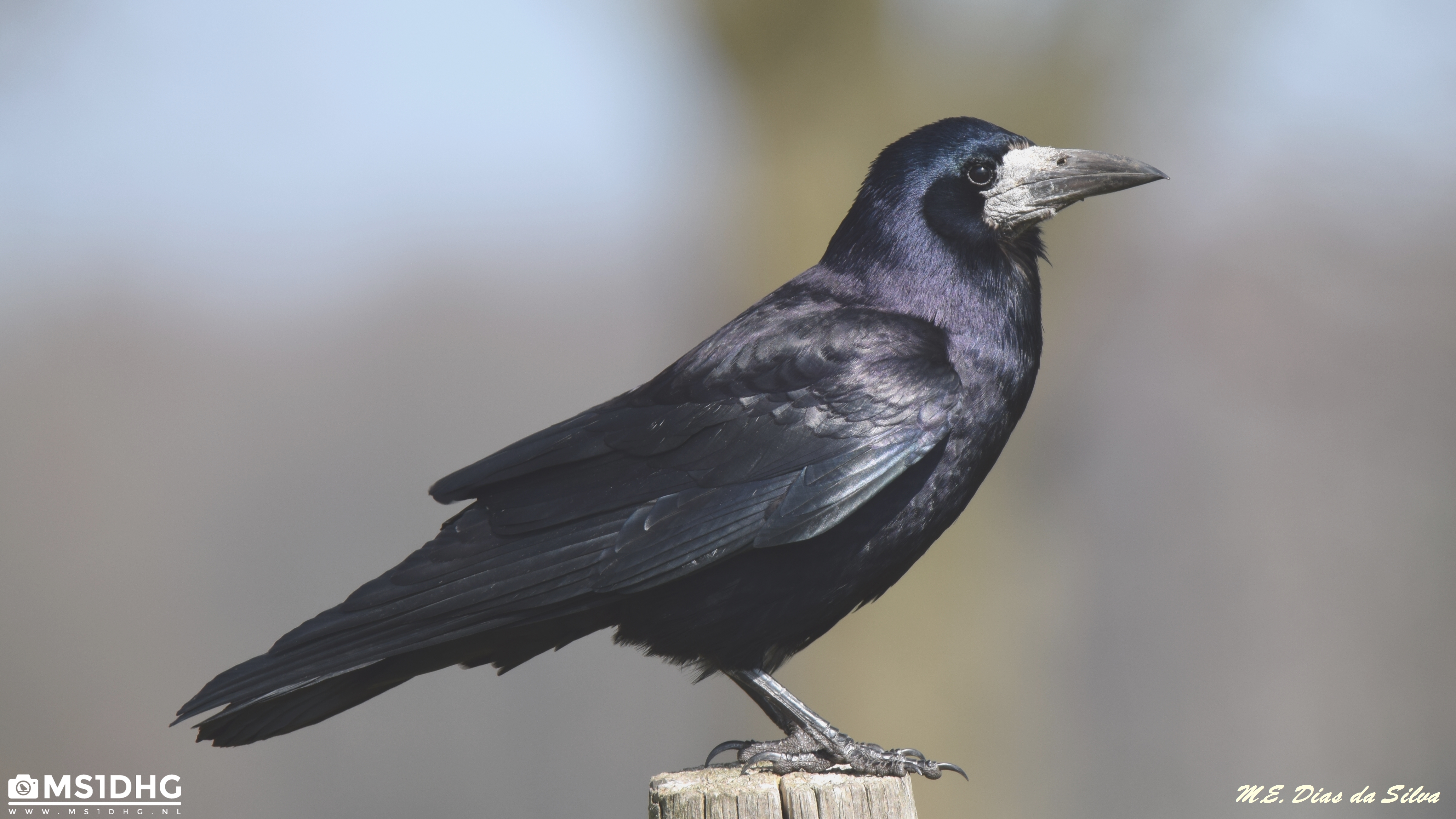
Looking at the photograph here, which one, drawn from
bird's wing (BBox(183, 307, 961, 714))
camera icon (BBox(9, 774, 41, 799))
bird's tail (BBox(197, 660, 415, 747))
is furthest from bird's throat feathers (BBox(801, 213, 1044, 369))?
camera icon (BBox(9, 774, 41, 799))

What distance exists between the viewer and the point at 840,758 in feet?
9.75

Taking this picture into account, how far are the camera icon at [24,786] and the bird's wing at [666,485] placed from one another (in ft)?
10.6

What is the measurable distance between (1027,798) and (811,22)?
13.0 feet

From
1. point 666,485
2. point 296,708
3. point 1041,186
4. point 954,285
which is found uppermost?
point 1041,186

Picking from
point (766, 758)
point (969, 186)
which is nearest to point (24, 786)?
point (766, 758)

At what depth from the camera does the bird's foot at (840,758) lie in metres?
2.90

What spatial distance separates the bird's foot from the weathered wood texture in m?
0.28

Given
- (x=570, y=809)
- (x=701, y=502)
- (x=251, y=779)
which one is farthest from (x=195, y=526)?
(x=701, y=502)

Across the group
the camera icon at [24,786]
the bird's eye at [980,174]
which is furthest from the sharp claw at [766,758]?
the camera icon at [24,786]

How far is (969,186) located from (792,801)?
70.9 inches

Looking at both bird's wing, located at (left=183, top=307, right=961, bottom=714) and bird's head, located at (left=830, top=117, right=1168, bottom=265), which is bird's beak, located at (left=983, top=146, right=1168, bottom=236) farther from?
bird's wing, located at (left=183, top=307, right=961, bottom=714)

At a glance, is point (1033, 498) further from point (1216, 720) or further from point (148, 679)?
point (148, 679)

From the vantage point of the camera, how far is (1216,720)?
5879 mm

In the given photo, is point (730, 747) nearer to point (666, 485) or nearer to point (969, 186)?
point (666, 485)
